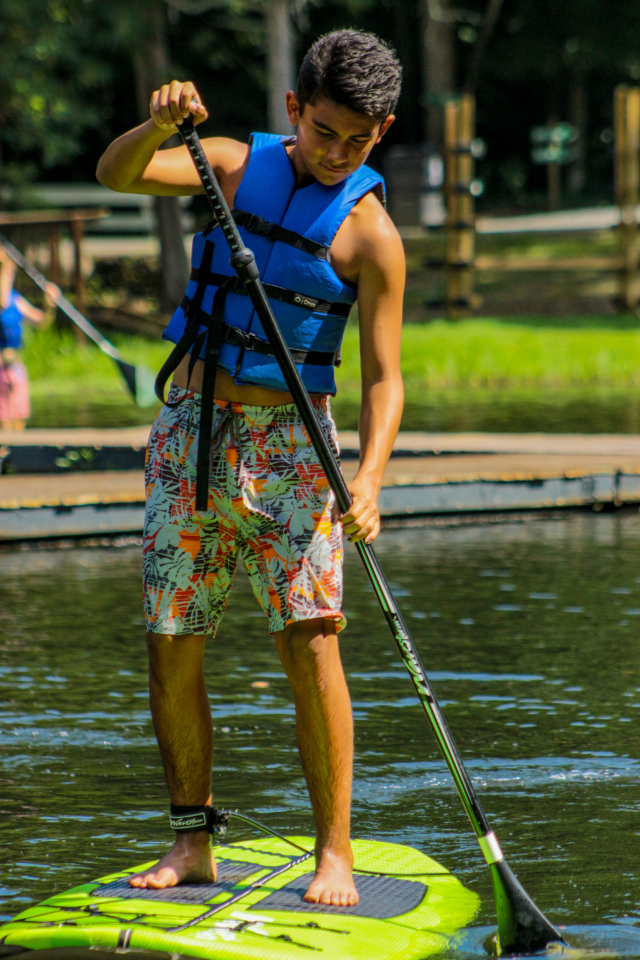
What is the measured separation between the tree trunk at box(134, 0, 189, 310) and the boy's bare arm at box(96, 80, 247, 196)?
19.3 metres

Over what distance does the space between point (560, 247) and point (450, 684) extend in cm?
1831

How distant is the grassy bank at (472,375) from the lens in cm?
1455

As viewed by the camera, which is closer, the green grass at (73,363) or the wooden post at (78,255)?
the green grass at (73,363)

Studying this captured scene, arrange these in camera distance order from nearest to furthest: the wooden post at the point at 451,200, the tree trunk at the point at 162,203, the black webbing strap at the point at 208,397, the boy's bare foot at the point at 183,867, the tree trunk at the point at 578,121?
the black webbing strap at the point at 208,397
the boy's bare foot at the point at 183,867
the wooden post at the point at 451,200
the tree trunk at the point at 162,203
the tree trunk at the point at 578,121

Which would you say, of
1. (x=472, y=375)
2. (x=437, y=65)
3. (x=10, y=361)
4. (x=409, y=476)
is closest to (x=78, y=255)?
(x=472, y=375)

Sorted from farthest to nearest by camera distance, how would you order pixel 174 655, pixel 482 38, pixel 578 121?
1. pixel 578 121
2. pixel 482 38
3. pixel 174 655

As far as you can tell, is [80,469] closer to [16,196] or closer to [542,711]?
[542,711]

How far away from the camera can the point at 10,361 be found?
11875 mm

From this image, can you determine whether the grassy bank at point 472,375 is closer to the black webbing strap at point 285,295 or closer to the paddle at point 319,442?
the black webbing strap at point 285,295

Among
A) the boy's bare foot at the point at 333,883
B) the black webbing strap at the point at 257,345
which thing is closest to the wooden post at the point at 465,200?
the black webbing strap at the point at 257,345

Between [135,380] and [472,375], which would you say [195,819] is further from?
[472,375]

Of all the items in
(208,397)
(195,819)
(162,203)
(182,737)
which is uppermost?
(162,203)

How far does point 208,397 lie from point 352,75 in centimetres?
74

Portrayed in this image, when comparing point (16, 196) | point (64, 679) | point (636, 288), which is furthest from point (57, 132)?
point (64, 679)
